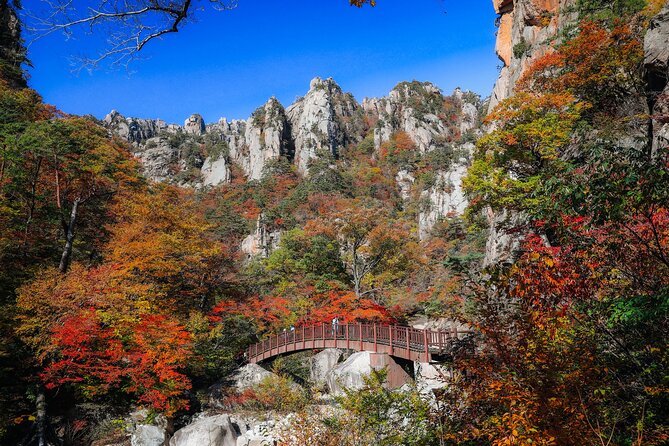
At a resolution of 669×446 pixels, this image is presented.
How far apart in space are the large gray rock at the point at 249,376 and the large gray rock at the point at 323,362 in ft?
7.04

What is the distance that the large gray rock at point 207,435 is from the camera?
9.54 meters

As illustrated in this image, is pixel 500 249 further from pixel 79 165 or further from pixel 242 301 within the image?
pixel 79 165

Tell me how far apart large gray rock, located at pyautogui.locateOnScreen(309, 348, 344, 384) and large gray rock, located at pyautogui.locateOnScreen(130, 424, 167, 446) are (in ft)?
20.4

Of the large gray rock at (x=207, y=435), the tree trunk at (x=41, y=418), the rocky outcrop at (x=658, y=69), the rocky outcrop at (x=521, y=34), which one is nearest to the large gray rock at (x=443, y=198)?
the rocky outcrop at (x=521, y=34)

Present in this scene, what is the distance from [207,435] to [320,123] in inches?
2157

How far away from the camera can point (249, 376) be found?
545 inches

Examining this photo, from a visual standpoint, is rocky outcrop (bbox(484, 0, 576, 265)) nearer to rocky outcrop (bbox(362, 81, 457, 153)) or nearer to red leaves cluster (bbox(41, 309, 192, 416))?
red leaves cluster (bbox(41, 309, 192, 416))

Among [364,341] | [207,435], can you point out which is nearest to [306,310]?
[364,341]

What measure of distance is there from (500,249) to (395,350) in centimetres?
541

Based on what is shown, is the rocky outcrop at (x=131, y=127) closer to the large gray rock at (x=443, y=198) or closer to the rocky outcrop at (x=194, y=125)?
the rocky outcrop at (x=194, y=125)

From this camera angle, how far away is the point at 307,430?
5.41 m

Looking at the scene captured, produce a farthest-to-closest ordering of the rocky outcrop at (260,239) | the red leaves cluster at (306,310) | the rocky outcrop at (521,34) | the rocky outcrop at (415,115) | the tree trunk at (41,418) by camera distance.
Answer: the rocky outcrop at (415,115)
the rocky outcrop at (260,239)
the rocky outcrop at (521,34)
the red leaves cluster at (306,310)
the tree trunk at (41,418)

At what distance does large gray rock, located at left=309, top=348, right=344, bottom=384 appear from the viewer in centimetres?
1508

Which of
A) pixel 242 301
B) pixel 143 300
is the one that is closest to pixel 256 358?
pixel 242 301
